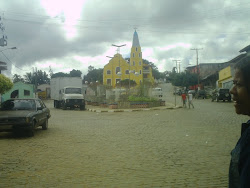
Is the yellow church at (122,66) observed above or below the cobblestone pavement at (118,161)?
above

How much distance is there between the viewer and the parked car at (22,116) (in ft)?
33.4

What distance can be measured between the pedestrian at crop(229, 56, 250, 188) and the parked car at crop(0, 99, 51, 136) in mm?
9527

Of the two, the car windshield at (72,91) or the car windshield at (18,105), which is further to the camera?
the car windshield at (72,91)

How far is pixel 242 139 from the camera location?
1.52m

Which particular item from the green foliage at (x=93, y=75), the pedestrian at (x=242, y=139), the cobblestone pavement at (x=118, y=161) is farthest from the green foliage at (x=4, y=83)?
the green foliage at (x=93, y=75)

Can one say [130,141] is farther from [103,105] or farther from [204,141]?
[103,105]

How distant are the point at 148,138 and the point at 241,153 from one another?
8.33m

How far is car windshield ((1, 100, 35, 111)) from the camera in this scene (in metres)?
11.6

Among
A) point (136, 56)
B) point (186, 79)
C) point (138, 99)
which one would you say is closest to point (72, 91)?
point (138, 99)

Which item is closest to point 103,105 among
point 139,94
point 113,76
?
point 139,94

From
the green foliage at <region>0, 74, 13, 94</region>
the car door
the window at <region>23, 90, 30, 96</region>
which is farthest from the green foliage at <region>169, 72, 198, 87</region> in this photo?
the car door

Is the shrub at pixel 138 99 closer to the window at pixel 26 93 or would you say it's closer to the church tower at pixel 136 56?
the window at pixel 26 93

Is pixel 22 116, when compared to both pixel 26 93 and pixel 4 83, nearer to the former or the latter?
pixel 4 83

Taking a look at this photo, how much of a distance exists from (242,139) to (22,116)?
9.75m
